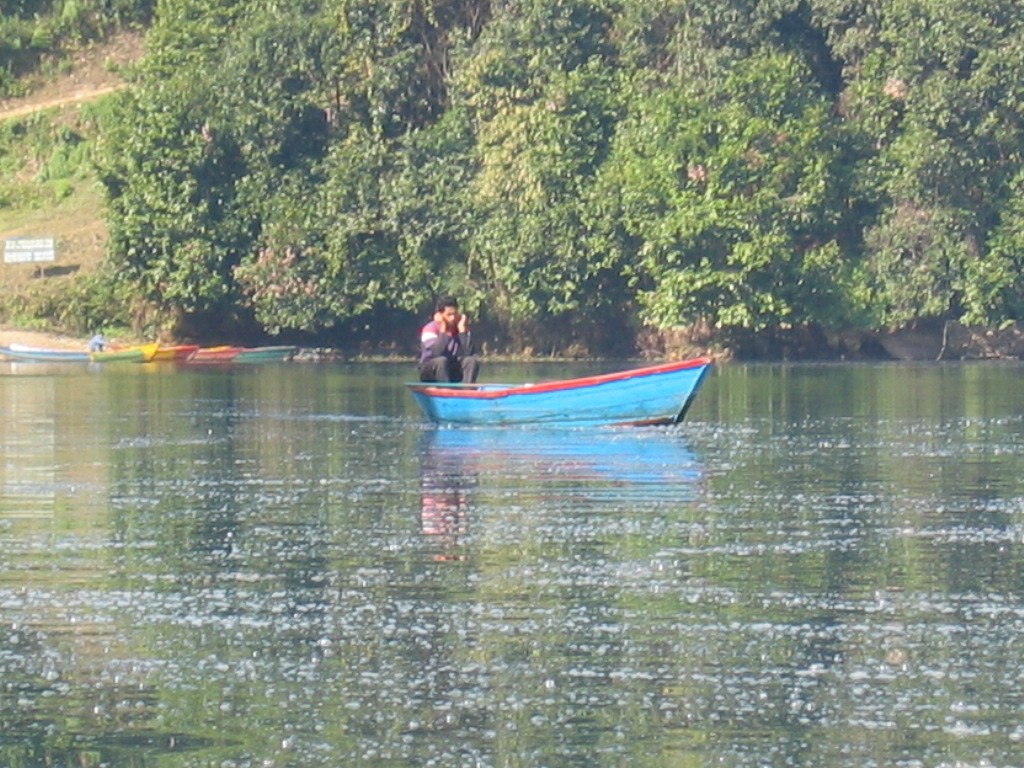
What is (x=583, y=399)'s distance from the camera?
1081 inches

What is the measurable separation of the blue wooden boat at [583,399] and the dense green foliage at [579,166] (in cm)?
2342


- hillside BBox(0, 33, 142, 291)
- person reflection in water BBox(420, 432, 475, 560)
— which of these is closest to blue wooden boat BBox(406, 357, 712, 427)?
person reflection in water BBox(420, 432, 475, 560)

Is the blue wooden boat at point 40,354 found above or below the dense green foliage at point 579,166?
below

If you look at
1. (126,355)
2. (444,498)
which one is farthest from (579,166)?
(444,498)

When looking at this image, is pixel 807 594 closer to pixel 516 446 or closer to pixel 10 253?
pixel 516 446

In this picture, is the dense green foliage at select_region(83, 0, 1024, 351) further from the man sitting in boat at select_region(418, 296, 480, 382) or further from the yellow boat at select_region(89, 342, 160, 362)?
the man sitting in boat at select_region(418, 296, 480, 382)

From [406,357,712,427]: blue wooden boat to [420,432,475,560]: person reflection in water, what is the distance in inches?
104

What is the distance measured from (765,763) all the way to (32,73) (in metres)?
63.0

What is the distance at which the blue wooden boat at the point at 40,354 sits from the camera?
51844 mm

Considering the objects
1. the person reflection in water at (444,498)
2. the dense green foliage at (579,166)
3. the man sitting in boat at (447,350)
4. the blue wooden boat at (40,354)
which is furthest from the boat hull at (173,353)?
the person reflection in water at (444,498)

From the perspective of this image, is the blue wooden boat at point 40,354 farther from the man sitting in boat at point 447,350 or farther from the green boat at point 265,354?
the man sitting in boat at point 447,350

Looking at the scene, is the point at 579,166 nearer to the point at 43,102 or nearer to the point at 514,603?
the point at 43,102

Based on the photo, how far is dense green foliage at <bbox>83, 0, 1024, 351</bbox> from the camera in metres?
51.0

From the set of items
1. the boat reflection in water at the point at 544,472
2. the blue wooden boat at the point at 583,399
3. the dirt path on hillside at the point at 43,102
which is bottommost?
the boat reflection in water at the point at 544,472
